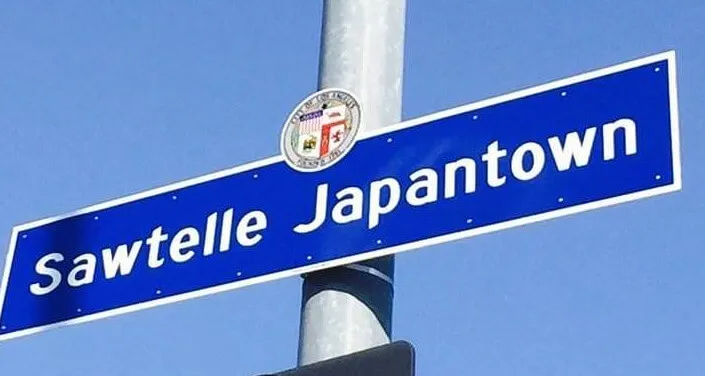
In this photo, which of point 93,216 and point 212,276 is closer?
point 212,276

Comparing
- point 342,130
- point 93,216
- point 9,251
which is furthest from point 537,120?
point 9,251

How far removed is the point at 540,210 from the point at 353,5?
59 cm

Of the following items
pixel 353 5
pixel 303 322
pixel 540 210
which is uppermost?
pixel 353 5

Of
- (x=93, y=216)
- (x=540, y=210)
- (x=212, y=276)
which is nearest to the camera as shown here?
(x=540, y=210)

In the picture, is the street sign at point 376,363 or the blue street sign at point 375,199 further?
the blue street sign at point 375,199

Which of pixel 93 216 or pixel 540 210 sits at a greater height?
pixel 93 216

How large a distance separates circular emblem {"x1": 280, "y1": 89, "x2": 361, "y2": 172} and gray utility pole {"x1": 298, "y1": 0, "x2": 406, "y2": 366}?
0.02 meters

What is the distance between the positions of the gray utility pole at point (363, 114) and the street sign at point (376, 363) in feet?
1.15

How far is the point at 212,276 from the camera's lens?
2.64 metres

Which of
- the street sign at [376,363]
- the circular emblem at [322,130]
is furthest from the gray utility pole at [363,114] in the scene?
the street sign at [376,363]

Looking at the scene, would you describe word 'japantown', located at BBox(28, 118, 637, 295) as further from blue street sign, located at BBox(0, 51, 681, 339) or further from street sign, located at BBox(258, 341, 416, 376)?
street sign, located at BBox(258, 341, 416, 376)

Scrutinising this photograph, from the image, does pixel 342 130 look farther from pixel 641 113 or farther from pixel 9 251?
pixel 9 251

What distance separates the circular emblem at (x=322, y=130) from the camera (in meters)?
2.63

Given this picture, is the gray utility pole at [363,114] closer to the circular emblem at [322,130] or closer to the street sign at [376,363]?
the circular emblem at [322,130]
